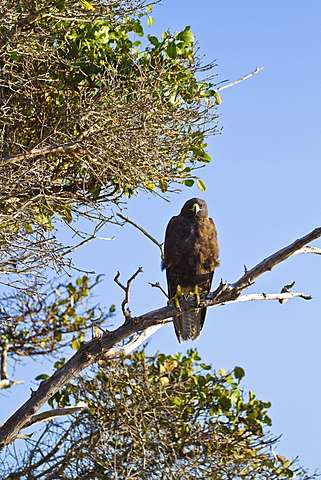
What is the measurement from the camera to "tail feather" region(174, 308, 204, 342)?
17.0ft

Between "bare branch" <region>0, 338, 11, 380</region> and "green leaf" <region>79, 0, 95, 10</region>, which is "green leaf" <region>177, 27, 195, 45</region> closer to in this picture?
"green leaf" <region>79, 0, 95, 10</region>

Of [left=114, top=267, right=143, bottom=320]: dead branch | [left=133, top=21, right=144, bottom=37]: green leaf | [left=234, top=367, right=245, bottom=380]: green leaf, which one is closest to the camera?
[left=114, top=267, right=143, bottom=320]: dead branch

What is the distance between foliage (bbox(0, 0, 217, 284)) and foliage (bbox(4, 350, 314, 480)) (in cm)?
135

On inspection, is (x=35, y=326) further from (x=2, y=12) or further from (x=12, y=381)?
(x=2, y=12)

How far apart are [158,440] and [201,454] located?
0.37 metres

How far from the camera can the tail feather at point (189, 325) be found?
5.17m

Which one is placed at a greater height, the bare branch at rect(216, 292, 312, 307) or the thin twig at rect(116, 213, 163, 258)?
the thin twig at rect(116, 213, 163, 258)

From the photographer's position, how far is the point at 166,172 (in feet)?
15.4

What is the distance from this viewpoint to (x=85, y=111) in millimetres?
4176

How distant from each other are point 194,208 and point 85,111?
132 cm

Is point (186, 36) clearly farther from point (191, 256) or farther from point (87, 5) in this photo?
point (191, 256)

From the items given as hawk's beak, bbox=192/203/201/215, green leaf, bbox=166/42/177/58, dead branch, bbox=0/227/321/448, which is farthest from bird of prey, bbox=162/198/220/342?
green leaf, bbox=166/42/177/58

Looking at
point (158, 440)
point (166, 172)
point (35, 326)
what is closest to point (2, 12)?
point (166, 172)

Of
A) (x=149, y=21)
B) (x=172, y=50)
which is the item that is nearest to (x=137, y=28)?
(x=149, y=21)
